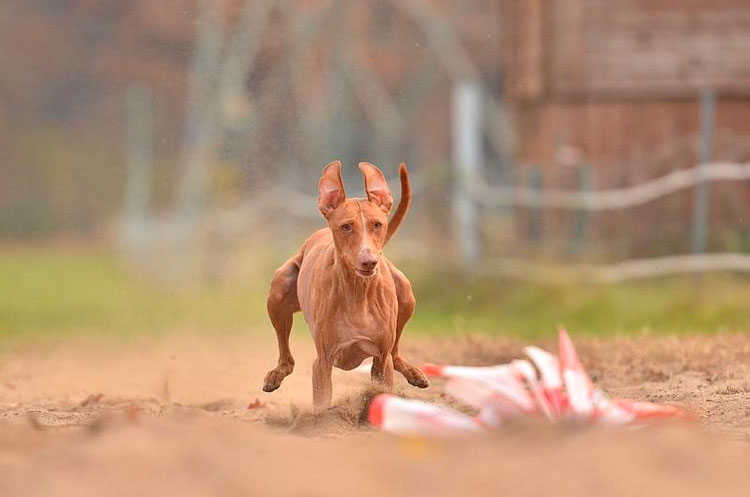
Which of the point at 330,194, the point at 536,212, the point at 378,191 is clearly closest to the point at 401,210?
the point at 378,191

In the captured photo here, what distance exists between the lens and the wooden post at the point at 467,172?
13.0 m

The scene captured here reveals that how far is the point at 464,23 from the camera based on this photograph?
2302 cm

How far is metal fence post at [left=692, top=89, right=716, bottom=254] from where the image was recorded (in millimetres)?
10914

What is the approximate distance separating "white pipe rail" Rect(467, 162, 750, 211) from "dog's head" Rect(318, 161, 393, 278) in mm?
5247

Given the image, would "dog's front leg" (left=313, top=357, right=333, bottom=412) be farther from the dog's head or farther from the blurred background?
the blurred background

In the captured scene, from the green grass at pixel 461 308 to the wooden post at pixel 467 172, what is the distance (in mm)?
456

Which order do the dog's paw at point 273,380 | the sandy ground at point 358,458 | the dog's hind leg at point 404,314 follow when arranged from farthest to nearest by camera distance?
the dog's paw at point 273,380
the dog's hind leg at point 404,314
the sandy ground at point 358,458

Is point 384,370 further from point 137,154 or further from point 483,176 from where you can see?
point 137,154

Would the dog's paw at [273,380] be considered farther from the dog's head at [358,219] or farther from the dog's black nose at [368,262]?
the dog's black nose at [368,262]

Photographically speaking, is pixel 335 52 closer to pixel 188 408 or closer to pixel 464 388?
pixel 188 408

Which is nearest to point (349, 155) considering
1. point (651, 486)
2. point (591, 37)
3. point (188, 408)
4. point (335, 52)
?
point (335, 52)

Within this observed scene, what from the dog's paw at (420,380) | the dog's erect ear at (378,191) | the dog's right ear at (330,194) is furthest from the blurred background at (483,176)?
the dog's right ear at (330,194)

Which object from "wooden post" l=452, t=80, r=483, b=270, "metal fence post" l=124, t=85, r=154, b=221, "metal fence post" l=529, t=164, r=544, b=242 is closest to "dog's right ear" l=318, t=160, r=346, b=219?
"wooden post" l=452, t=80, r=483, b=270

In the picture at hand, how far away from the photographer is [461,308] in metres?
12.2
